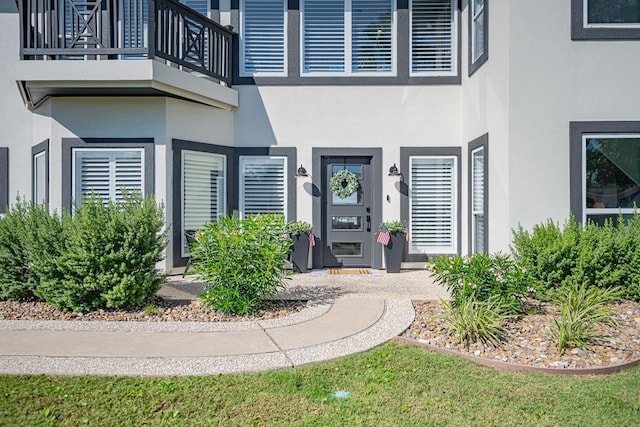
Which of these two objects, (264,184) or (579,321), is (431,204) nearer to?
(264,184)

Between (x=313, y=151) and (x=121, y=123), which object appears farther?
(x=313, y=151)

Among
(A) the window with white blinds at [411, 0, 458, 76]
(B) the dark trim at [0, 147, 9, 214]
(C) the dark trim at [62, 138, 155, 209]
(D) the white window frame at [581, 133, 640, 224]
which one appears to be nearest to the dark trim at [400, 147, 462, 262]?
(A) the window with white blinds at [411, 0, 458, 76]

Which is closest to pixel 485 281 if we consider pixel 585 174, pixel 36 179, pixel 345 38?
pixel 585 174

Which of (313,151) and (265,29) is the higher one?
(265,29)

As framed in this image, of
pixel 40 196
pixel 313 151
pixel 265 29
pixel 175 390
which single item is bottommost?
pixel 175 390

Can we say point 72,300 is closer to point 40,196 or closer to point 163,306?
point 163,306

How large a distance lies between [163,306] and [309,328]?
6.82ft

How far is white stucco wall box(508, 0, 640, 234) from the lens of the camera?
623cm

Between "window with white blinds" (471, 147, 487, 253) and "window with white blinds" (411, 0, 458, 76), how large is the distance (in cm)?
206

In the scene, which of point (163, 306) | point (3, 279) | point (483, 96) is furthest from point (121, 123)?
point (483, 96)

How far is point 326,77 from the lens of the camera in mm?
8453

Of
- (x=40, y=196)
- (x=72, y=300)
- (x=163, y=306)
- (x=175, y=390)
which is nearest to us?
(x=175, y=390)

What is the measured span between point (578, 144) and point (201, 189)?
20.2 feet

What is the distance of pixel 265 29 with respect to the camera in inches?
337
